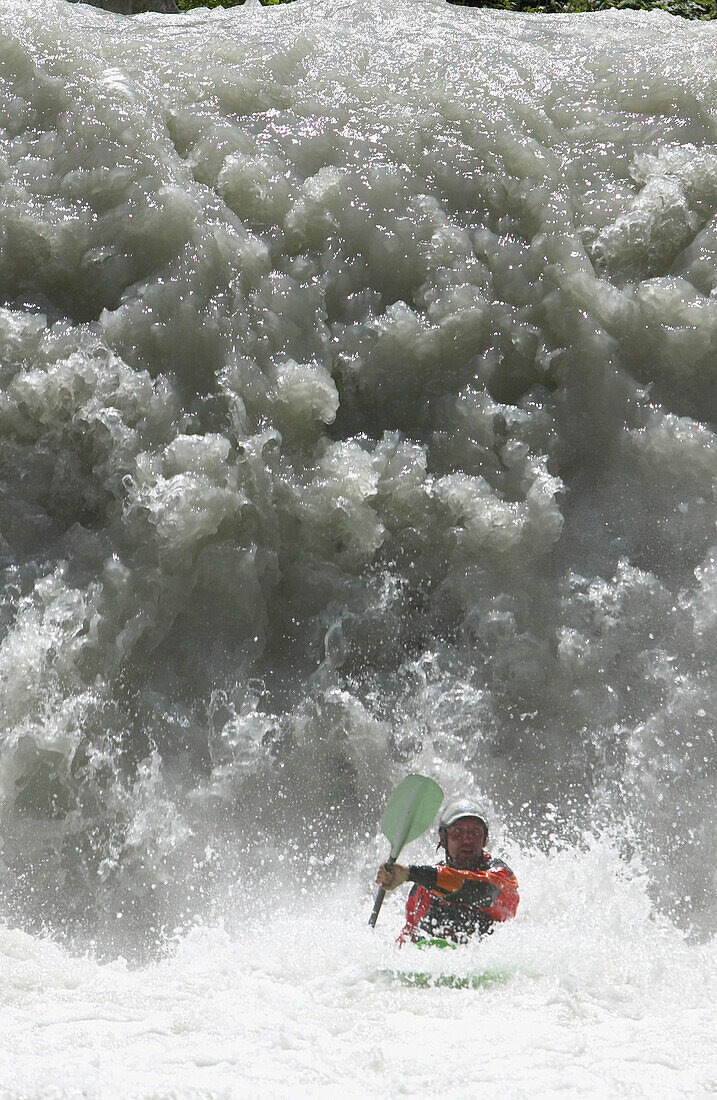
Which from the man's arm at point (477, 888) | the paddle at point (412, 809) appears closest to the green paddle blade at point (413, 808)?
the paddle at point (412, 809)

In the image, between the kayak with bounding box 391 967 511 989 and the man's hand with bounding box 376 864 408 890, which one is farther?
the man's hand with bounding box 376 864 408 890

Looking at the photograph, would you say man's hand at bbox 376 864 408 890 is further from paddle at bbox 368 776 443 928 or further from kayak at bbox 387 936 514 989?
kayak at bbox 387 936 514 989

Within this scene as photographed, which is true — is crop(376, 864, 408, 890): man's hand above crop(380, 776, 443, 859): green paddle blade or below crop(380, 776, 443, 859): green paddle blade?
below

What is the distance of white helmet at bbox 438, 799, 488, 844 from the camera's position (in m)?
2.93

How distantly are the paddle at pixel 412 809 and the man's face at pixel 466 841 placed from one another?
120 mm

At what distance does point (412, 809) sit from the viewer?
2859mm

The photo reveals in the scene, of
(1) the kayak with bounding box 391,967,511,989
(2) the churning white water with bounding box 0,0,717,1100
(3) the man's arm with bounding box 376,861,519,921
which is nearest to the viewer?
(1) the kayak with bounding box 391,967,511,989

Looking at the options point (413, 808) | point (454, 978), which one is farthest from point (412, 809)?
point (454, 978)

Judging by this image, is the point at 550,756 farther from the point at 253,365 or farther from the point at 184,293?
the point at 184,293

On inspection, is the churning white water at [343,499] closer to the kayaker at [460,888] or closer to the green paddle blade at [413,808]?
the kayaker at [460,888]

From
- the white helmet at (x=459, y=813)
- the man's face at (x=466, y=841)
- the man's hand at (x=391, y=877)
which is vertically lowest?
the man's hand at (x=391, y=877)

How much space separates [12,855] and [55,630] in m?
0.69

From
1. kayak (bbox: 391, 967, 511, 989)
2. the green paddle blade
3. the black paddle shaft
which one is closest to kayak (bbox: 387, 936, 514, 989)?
kayak (bbox: 391, 967, 511, 989)

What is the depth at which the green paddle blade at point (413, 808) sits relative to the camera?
9.34ft
